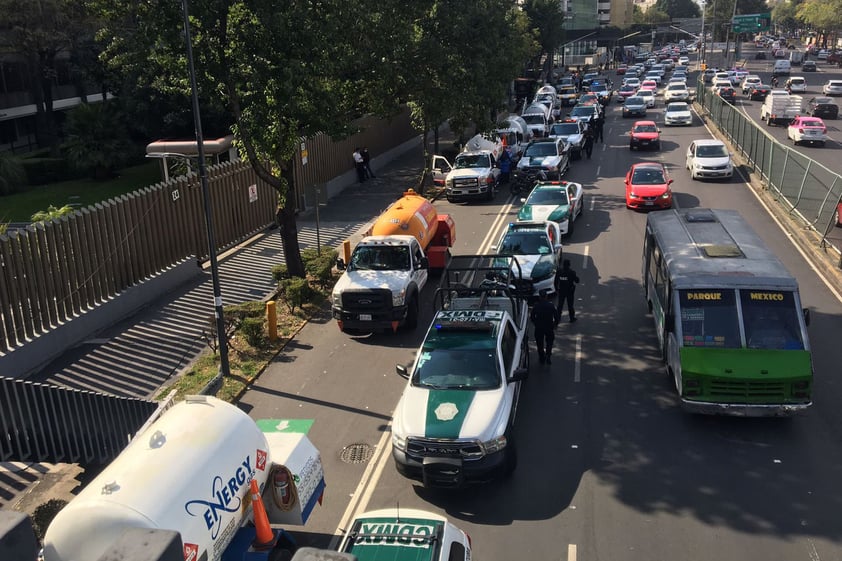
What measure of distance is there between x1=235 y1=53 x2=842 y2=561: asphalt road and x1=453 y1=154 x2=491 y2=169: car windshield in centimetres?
1494

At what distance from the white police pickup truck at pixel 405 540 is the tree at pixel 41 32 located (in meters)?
37.6

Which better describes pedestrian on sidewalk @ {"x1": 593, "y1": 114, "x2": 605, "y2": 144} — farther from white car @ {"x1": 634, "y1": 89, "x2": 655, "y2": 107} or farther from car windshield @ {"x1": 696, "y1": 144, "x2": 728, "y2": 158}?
white car @ {"x1": 634, "y1": 89, "x2": 655, "y2": 107}

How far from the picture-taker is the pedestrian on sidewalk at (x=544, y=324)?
45.6 ft

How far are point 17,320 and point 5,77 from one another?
4136 centimetres

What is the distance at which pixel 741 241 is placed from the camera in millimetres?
13938

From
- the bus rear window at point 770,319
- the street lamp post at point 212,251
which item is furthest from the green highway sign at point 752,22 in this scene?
the street lamp post at point 212,251

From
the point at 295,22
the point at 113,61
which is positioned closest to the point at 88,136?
the point at 113,61

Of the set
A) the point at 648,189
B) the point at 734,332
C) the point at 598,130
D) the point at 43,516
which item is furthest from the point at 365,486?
the point at 598,130

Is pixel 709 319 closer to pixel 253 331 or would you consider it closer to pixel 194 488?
pixel 194 488

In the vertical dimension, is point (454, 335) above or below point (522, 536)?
above

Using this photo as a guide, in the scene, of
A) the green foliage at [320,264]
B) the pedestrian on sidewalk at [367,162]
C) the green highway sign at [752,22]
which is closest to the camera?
the green foliage at [320,264]

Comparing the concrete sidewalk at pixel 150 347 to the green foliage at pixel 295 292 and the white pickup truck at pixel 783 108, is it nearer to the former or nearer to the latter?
the green foliage at pixel 295 292

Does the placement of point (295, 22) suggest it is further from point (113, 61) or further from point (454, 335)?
point (454, 335)

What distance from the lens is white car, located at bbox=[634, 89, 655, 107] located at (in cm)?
5842
